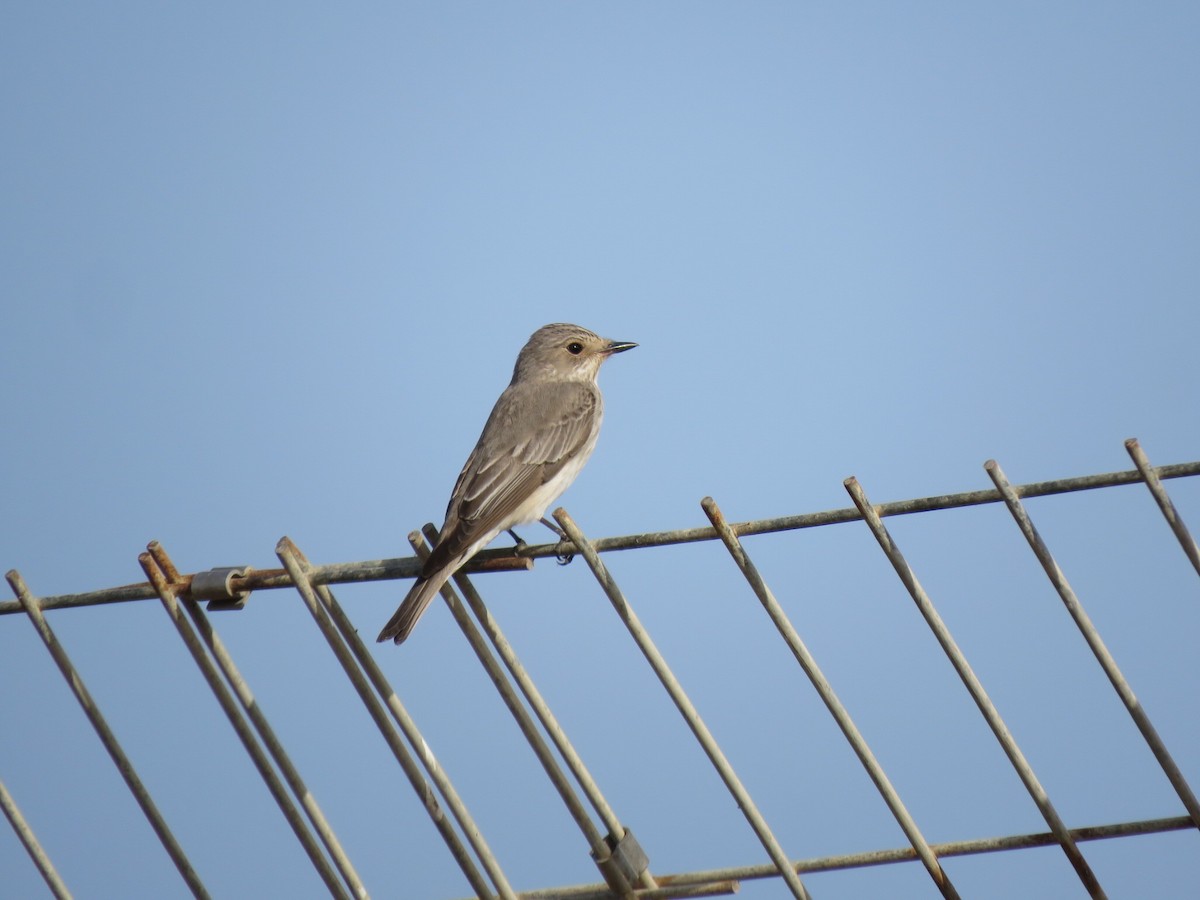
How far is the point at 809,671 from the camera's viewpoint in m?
4.27

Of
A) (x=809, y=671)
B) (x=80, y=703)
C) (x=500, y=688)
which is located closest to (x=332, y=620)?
(x=500, y=688)

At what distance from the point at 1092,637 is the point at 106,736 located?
345 cm

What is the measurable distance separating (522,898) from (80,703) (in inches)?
70.6

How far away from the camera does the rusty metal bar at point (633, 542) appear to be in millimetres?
3883

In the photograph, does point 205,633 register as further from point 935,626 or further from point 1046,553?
point 1046,553

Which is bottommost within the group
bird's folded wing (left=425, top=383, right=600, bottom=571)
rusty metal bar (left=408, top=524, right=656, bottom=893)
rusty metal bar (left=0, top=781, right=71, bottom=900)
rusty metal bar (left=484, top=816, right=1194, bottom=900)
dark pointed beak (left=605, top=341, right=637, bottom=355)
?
rusty metal bar (left=484, top=816, right=1194, bottom=900)

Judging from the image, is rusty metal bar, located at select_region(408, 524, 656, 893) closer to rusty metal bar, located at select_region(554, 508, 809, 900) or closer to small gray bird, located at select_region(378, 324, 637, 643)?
rusty metal bar, located at select_region(554, 508, 809, 900)

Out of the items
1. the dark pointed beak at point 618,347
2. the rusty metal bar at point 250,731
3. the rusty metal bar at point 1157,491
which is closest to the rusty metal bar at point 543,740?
the rusty metal bar at point 250,731

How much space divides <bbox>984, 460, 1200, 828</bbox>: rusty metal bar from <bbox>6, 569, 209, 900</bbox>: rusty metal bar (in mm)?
3176

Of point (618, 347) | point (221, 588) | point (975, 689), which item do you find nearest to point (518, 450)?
point (618, 347)

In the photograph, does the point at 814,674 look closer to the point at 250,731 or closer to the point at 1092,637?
the point at 1092,637

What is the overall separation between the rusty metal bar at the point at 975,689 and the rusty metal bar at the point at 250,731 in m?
2.18

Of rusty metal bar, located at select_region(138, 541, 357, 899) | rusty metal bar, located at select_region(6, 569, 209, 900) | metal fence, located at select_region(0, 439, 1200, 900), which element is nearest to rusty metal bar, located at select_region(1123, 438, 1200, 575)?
metal fence, located at select_region(0, 439, 1200, 900)

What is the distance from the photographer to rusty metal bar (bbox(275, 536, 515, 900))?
15.2 ft
